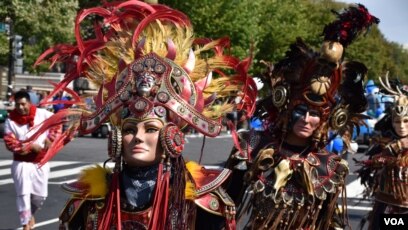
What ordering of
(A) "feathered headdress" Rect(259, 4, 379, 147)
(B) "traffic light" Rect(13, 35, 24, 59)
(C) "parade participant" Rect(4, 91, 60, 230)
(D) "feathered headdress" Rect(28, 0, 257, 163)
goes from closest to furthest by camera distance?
(D) "feathered headdress" Rect(28, 0, 257, 163), (A) "feathered headdress" Rect(259, 4, 379, 147), (C) "parade participant" Rect(4, 91, 60, 230), (B) "traffic light" Rect(13, 35, 24, 59)

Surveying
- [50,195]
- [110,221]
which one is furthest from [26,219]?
[110,221]

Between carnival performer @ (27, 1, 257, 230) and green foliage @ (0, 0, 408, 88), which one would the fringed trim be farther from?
green foliage @ (0, 0, 408, 88)

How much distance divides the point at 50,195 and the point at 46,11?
1116 centimetres

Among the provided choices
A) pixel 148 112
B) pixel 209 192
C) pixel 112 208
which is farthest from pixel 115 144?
pixel 209 192

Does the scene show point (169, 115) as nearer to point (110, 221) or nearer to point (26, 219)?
point (110, 221)

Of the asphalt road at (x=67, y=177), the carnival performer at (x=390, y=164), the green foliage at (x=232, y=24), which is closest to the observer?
the carnival performer at (x=390, y=164)

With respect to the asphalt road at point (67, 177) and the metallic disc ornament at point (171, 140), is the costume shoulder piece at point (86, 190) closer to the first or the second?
the metallic disc ornament at point (171, 140)

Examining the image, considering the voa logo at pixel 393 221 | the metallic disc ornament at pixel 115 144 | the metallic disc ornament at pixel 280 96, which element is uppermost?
the metallic disc ornament at pixel 280 96

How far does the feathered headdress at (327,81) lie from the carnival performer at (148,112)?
4.08 feet

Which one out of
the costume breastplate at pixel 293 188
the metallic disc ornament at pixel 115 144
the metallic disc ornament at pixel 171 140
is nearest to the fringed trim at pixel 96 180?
the metallic disc ornament at pixel 115 144

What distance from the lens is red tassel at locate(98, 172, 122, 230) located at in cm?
467

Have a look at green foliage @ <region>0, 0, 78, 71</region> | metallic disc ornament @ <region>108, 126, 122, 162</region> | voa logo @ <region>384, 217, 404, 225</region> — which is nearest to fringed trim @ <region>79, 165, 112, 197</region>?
metallic disc ornament @ <region>108, 126, 122, 162</region>

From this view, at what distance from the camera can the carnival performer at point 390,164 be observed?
27.5ft

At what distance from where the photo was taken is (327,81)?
643 cm
